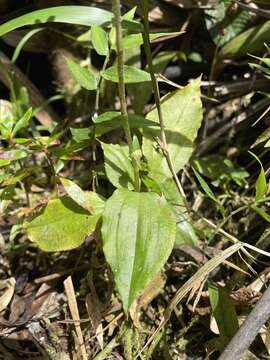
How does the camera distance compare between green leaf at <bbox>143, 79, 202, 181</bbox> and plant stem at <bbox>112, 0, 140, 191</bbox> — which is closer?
plant stem at <bbox>112, 0, 140, 191</bbox>

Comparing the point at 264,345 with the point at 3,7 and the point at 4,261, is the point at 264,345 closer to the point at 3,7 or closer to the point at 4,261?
the point at 4,261

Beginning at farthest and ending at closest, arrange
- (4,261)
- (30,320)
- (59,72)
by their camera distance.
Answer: (59,72)
(4,261)
(30,320)

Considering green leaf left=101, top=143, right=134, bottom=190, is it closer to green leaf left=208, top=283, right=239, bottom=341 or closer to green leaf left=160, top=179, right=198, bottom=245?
green leaf left=160, top=179, right=198, bottom=245

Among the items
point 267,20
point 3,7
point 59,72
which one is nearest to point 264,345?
point 267,20

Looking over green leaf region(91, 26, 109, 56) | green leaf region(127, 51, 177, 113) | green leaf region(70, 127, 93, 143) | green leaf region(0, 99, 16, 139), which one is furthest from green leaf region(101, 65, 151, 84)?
green leaf region(127, 51, 177, 113)

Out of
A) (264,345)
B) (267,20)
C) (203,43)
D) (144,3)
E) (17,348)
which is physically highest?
(144,3)

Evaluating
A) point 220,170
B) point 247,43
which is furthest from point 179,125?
point 247,43

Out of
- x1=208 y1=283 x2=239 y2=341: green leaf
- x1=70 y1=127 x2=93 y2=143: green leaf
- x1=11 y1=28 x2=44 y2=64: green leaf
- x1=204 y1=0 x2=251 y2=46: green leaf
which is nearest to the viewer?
x1=208 y1=283 x2=239 y2=341: green leaf
